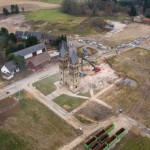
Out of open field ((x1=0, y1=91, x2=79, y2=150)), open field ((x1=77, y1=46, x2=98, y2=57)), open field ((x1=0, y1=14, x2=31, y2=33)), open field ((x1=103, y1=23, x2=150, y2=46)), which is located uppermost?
open field ((x1=0, y1=14, x2=31, y2=33))

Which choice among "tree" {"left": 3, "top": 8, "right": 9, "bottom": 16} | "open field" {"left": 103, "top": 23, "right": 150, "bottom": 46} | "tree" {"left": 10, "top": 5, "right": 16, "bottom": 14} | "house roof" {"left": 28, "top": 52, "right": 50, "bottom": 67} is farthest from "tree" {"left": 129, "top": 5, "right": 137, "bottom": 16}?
"tree" {"left": 3, "top": 8, "right": 9, "bottom": 16}

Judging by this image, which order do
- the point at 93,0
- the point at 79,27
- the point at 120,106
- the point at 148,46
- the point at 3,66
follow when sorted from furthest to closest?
the point at 93,0 → the point at 79,27 → the point at 148,46 → the point at 3,66 → the point at 120,106

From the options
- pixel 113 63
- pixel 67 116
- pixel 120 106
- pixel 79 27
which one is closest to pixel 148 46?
pixel 113 63

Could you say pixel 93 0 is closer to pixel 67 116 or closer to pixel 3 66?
pixel 3 66

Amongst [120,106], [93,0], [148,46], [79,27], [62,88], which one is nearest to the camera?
[120,106]

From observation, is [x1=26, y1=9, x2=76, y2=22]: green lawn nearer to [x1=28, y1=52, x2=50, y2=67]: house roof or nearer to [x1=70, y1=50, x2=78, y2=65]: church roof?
[x1=28, y1=52, x2=50, y2=67]: house roof

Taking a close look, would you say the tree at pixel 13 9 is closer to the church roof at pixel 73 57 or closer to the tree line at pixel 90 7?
the tree line at pixel 90 7

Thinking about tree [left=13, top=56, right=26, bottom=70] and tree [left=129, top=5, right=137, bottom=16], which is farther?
tree [left=129, top=5, right=137, bottom=16]
